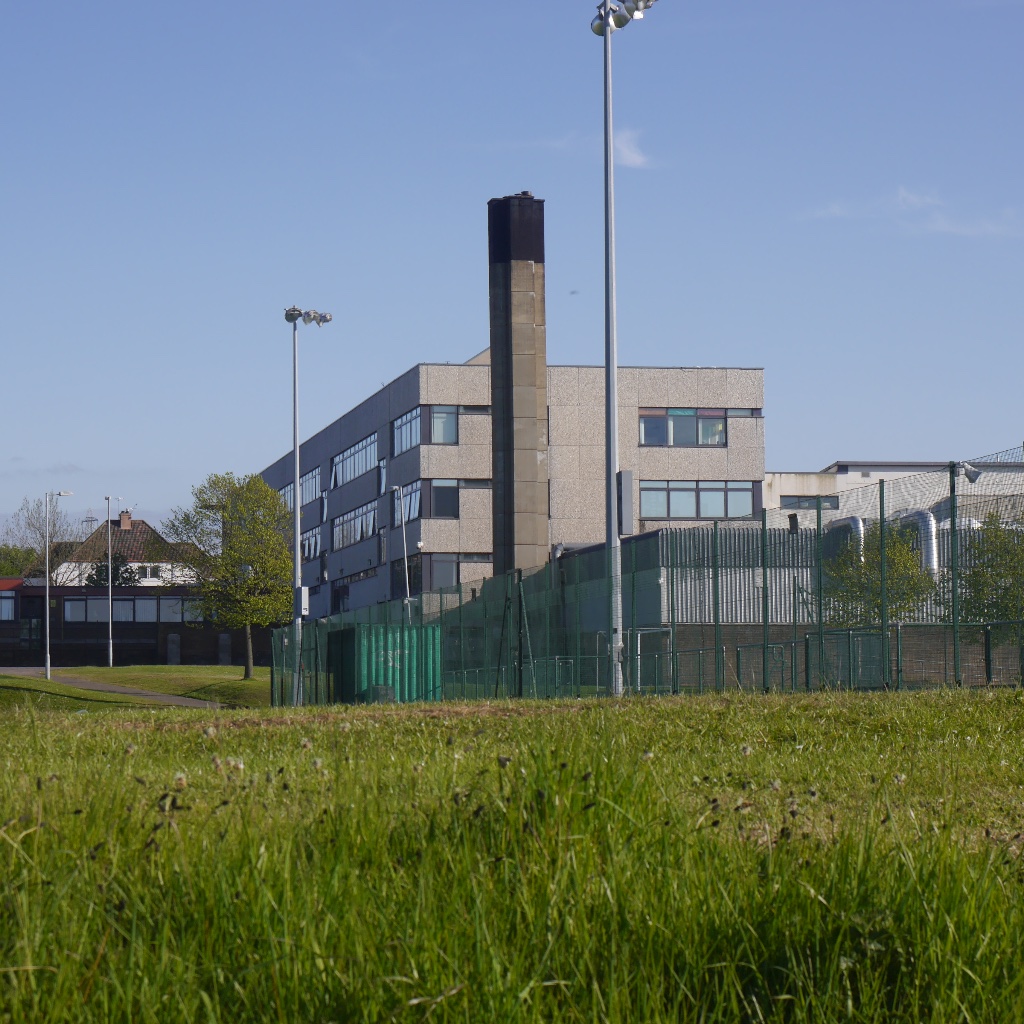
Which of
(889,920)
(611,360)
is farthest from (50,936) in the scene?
(611,360)

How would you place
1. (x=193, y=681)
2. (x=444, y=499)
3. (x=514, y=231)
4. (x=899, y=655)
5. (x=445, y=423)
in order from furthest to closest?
(x=193, y=681) → (x=445, y=423) → (x=444, y=499) → (x=514, y=231) → (x=899, y=655)

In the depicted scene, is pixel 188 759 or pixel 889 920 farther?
pixel 188 759

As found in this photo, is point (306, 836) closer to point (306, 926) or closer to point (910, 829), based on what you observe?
point (306, 926)

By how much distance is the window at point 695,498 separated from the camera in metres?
67.4

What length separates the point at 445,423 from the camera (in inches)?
2640

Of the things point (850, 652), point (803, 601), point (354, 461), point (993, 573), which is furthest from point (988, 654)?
point (354, 461)

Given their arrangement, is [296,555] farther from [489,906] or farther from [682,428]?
[489,906]

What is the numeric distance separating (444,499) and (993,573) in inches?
1857

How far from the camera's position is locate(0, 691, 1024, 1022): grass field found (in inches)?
126

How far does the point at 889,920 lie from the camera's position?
3621 millimetres

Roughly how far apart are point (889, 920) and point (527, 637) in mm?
28689

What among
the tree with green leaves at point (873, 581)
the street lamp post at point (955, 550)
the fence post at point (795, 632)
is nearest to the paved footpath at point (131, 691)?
the fence post at point (795, 632)

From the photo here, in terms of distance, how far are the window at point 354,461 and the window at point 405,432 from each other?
3.53 metres

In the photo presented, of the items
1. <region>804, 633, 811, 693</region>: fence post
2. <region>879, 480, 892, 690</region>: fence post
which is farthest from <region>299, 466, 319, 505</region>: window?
<region>879, 480, 892, 690</region>: fence post
